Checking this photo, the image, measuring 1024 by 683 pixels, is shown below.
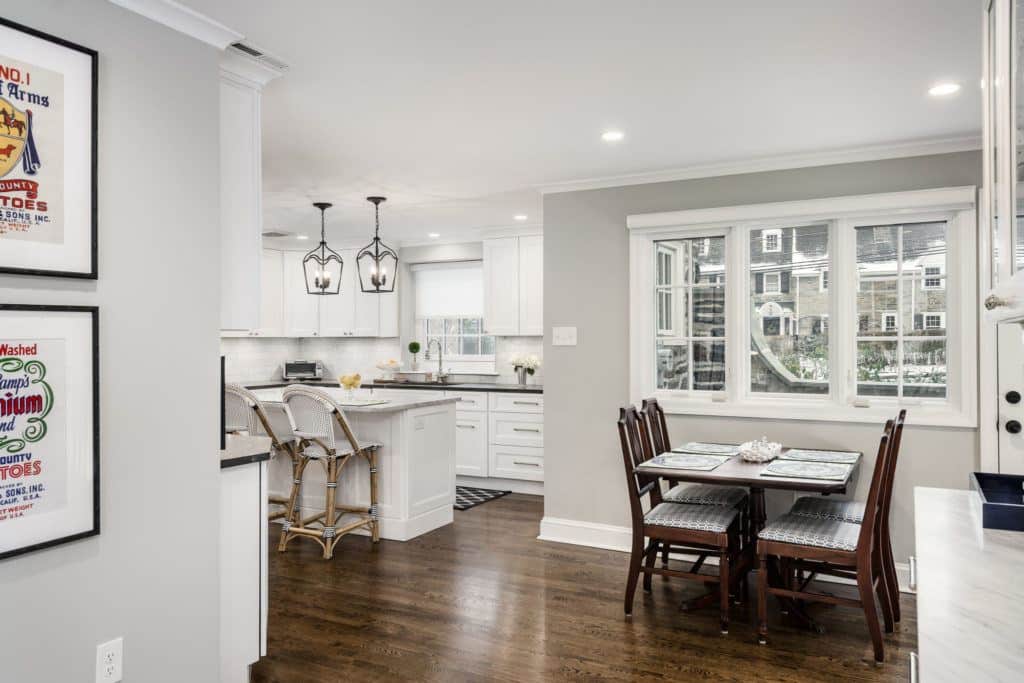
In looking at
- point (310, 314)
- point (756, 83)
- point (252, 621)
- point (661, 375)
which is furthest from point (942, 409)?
point (310, 314)

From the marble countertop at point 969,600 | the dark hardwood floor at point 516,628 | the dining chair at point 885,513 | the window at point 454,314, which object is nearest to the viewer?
the marble countertop at point 969,600

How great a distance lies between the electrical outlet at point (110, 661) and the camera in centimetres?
205

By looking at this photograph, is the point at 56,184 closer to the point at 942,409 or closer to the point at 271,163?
the point at 271,163

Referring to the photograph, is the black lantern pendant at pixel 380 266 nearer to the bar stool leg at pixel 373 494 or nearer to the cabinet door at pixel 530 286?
the cabinet door at pixel 530 286

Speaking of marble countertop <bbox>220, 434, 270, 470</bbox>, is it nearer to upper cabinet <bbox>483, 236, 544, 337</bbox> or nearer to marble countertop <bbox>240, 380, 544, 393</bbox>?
marble countertop <bbox>240, 380, 544, 393</bbox>

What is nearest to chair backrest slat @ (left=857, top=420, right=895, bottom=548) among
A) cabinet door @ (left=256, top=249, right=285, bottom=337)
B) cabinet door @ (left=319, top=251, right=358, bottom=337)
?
cabinet door @ (left=319, top=251, right=358, bottom=337)

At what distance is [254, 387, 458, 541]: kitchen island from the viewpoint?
15.7ft

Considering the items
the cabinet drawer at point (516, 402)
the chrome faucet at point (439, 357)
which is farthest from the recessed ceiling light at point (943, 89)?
the chrome faucet at point (439, 357)

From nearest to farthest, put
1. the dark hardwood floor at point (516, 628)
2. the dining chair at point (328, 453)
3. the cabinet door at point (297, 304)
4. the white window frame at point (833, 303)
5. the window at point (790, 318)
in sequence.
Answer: the dark hardwood floor at point (516, 628)
the white window frame at point (833, 303)
the window at point (790, 318)
the dining chair at point (328, 453)
the cabinet door at point (297, 304)

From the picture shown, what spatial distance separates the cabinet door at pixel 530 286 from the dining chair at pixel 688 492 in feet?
8.24

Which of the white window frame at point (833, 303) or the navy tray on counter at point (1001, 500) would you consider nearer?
the navy tray on counter at point (1001, 500)

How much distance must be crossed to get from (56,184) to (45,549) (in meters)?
1.02

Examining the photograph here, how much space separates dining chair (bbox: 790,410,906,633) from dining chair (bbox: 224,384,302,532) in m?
3.07

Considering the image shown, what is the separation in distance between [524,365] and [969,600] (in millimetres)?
5630
